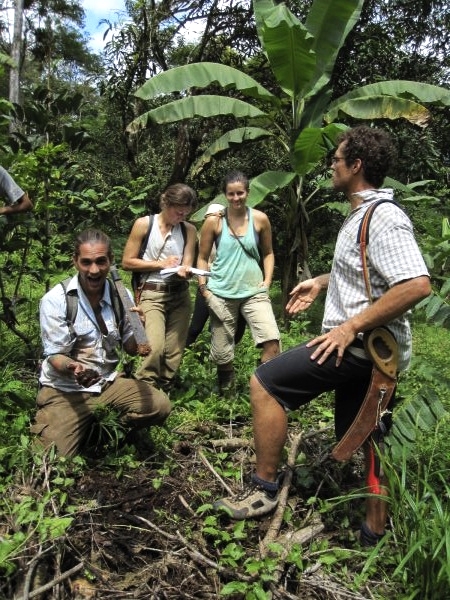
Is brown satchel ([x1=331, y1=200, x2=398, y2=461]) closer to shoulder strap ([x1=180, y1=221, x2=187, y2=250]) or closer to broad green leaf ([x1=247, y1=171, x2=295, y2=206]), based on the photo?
shoulder strap ([x1=180, y1=221, x2=187, y2=250])

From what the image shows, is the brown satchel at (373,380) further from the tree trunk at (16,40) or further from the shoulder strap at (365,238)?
the tree trunk at (16,40)

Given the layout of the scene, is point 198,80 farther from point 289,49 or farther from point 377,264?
point 377,264

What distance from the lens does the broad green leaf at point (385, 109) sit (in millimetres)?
6602

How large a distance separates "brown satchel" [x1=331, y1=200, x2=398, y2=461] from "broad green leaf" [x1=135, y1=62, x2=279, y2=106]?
4.70 meters

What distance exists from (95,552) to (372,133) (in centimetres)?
230

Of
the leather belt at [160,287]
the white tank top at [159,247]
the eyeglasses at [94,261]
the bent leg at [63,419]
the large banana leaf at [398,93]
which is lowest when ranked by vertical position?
the bent leg at [63,419]

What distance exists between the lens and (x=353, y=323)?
253 centimetres

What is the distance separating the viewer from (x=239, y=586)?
2.31m

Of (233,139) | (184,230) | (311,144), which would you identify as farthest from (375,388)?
(233,139)

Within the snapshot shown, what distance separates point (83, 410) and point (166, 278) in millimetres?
1372

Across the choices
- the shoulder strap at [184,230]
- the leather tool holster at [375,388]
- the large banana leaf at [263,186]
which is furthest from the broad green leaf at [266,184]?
the leather tool holster at [375,388]

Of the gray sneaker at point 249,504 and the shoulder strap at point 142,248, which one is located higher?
the shoulder strap at point 142,248

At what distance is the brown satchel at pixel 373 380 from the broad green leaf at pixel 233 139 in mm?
5022

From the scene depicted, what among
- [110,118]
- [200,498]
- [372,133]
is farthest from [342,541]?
[110,118]
